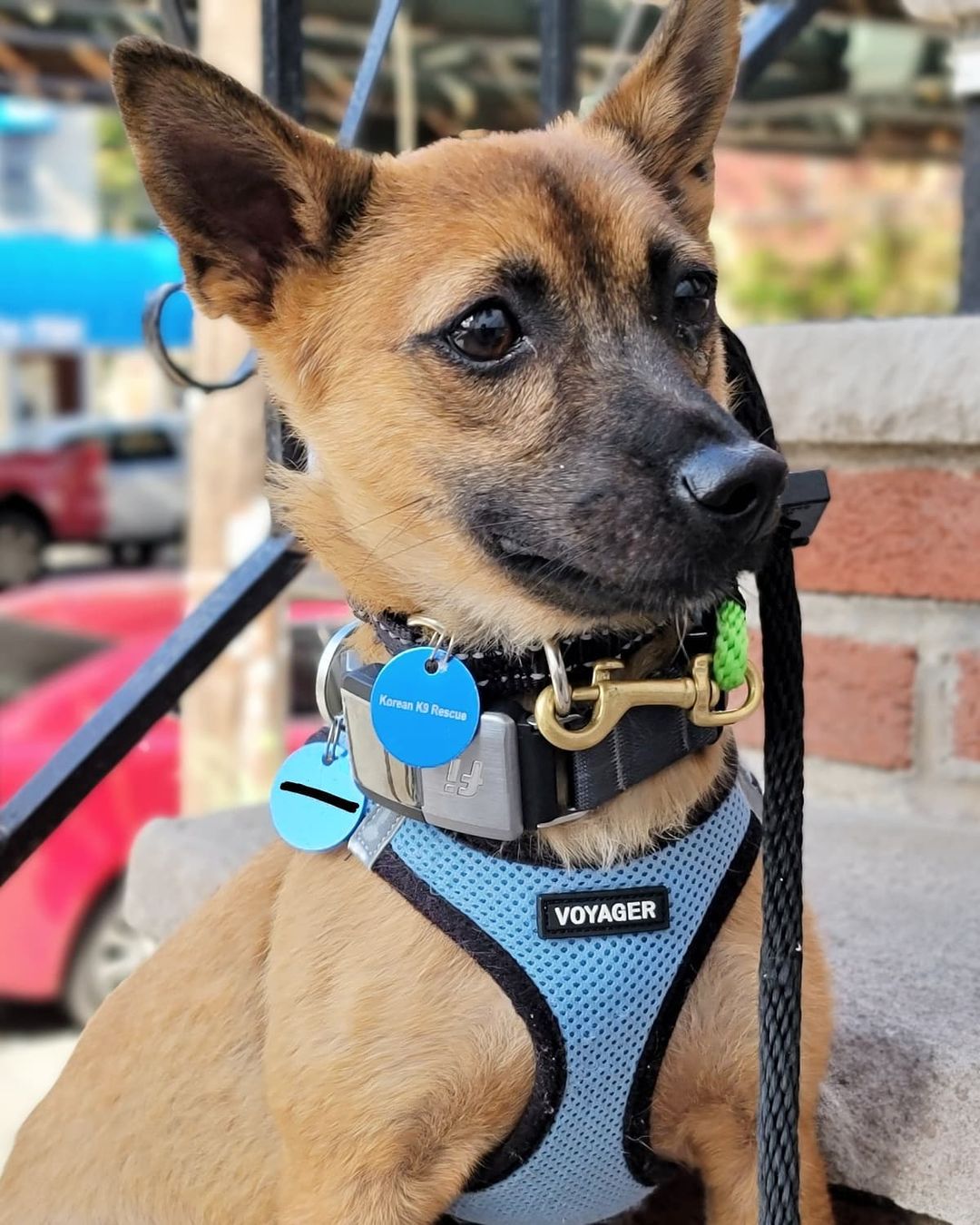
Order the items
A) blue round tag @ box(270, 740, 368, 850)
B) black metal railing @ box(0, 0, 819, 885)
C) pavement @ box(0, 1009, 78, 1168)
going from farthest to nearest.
→ 1. pavement @ box(0, 1009, 78, 1168)
2. black metal railing @ box(0, 0, 819, 885)
3. blue round tag @ box(270, 740, 368, 850)

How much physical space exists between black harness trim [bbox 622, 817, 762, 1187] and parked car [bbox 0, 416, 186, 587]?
1505 cm

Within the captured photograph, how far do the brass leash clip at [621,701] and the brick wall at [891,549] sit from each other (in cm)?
84

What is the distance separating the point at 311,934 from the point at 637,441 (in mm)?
618

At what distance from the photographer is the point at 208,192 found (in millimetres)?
1573

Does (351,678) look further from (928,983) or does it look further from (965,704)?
(965,704)

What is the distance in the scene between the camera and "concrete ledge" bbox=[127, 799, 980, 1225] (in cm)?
146

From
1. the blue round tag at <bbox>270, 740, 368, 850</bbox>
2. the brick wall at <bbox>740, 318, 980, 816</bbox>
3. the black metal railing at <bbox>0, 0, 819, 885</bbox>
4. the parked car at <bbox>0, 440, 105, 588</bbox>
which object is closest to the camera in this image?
the blue round tag at <bbox>270, 740, 368, 850</bbox>

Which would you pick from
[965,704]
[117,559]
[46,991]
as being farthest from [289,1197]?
[117,559]

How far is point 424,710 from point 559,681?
0.14m

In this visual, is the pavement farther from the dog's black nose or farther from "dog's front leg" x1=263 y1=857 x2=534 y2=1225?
the dog's black nose

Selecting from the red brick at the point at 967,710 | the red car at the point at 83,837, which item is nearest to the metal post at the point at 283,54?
the red brick at the point at 967,710

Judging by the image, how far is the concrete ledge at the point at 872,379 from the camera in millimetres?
2066

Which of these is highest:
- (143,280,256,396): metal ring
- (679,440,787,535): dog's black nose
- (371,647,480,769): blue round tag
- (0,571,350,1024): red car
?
(143,280,256,396): metal ring

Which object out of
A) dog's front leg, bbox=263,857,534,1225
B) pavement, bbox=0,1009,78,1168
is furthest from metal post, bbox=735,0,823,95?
pavement, bbox=0,1009,78,1168
